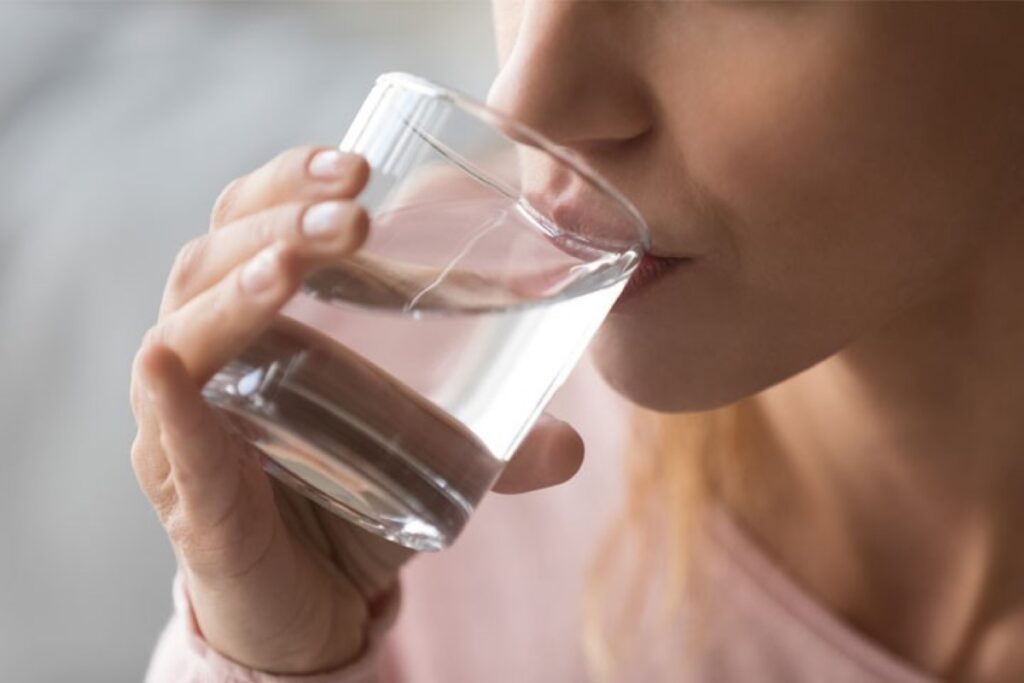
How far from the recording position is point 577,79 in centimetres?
81

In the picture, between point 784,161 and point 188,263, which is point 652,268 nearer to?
point 784,161

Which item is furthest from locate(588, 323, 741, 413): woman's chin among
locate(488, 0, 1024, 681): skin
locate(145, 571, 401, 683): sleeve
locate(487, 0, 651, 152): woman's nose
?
locate(145, 571, 401, 683): sleeve

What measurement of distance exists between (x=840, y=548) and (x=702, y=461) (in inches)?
5.4

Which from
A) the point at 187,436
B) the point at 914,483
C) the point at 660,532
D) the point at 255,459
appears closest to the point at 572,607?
the point at 660,532

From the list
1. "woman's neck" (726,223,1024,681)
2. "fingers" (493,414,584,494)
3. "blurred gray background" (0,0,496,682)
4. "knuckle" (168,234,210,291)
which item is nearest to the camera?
"knuckle" (168,234,210,291)

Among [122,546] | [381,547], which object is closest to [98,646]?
[122,546]

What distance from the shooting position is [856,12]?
80 cm

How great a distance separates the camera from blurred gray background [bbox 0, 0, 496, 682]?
5.00ft

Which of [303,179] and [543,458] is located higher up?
[303,179]

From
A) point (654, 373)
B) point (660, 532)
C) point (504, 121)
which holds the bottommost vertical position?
point (660, 532)

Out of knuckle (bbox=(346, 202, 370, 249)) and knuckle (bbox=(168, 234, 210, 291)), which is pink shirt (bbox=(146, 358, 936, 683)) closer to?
knuckle (bbox=(168, 234, 210, 291))

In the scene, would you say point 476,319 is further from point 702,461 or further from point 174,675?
point 702,461

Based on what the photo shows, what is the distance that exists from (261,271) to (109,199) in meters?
1.10

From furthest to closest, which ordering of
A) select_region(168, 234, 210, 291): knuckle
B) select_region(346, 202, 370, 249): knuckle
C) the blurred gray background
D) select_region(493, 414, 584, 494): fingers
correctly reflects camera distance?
1. the blurred gray background
2. select_region(493, 414, 584, 494): fingers
3. select_region(168, 234, 210, 291): knuckle
4. select_region(346, 202, 370, 249): knuckle
